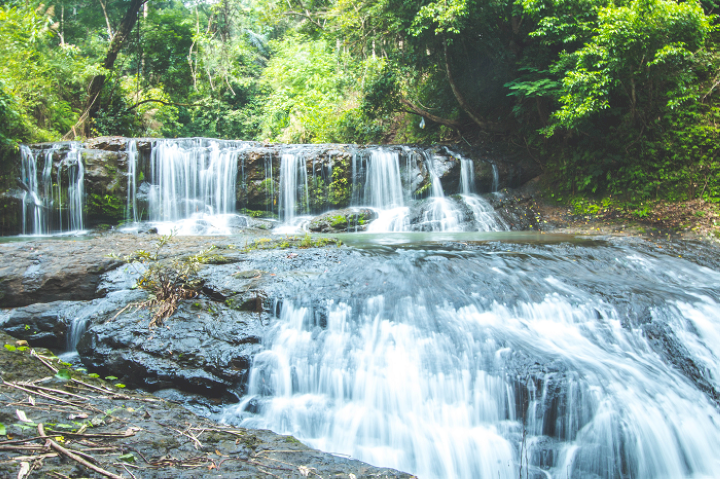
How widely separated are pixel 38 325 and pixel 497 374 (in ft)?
15.9

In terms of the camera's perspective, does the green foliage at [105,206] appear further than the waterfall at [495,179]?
No

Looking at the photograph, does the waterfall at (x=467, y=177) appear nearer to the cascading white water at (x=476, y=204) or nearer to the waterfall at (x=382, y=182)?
the cascading white water at (x=476, y=204)

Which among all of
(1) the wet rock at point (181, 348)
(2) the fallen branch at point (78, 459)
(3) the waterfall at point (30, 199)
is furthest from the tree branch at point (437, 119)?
(2) the fallen branch at point (78, 459)

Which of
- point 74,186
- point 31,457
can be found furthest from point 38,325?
point 74,186

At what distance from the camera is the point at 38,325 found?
4539mm

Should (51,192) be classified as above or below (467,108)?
below

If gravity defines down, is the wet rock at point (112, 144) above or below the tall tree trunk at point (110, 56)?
below

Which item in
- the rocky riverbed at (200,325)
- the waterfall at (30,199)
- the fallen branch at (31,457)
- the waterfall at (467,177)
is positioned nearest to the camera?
the fallen branch at (31,457)

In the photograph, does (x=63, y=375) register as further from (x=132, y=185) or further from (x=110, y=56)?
(x=110, y=56)

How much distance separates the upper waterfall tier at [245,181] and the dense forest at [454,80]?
5.43 feet

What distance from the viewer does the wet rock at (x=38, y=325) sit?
4.46m

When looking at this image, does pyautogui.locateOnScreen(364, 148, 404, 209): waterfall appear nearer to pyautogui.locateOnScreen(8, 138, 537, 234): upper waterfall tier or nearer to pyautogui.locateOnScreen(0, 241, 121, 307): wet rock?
pyautogui.locateOnScreen(8, 138, 537, 234): upper waterfall tier

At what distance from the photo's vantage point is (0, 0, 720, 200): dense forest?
367 inches

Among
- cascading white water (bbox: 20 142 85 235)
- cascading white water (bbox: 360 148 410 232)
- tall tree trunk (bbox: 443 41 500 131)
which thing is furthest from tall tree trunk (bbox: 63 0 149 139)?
tall tree trunk (bbox: 443 41 500 131)
